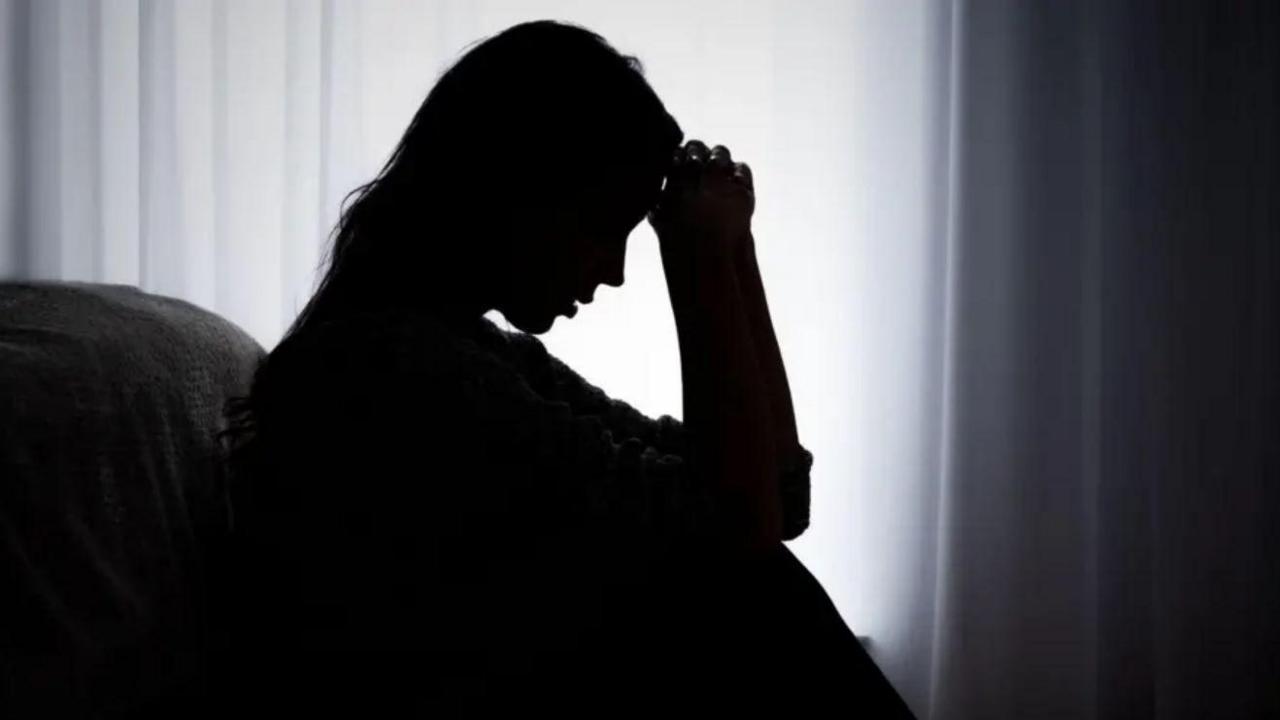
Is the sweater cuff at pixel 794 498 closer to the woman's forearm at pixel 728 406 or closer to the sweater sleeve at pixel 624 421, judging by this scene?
the sweater sleeve at pixel 624 421

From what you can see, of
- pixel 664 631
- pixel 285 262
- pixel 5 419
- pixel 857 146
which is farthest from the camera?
pixel 857 146

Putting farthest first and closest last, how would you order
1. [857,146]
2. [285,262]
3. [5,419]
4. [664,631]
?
[857,146] → [285,262] → [664,631] → [5,419]

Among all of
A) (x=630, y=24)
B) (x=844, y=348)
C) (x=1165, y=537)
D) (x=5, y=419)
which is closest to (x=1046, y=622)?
(x=1165, y=537)

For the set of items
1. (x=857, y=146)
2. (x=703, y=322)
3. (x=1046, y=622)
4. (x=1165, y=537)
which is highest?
(x=857, y=146)

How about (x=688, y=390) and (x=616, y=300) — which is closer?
(x=688, y=390)

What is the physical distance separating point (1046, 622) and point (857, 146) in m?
0.94

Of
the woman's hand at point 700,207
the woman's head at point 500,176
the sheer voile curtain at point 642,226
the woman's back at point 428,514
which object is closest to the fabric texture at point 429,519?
the woman's back at point 428,514

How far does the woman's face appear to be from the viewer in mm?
941

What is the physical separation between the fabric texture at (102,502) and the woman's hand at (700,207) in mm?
408

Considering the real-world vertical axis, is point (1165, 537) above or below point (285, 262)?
below

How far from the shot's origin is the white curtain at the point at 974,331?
6.73 feet

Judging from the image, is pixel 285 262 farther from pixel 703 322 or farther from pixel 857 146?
pixel 703 322

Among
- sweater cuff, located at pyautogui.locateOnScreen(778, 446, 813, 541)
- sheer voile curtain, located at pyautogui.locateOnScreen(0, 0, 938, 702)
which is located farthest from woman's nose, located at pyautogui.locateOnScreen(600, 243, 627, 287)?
sheer voile curtain, located at pyautogui.locateOnScreen(0, 0, 938, 702)

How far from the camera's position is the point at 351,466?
2.58ft
